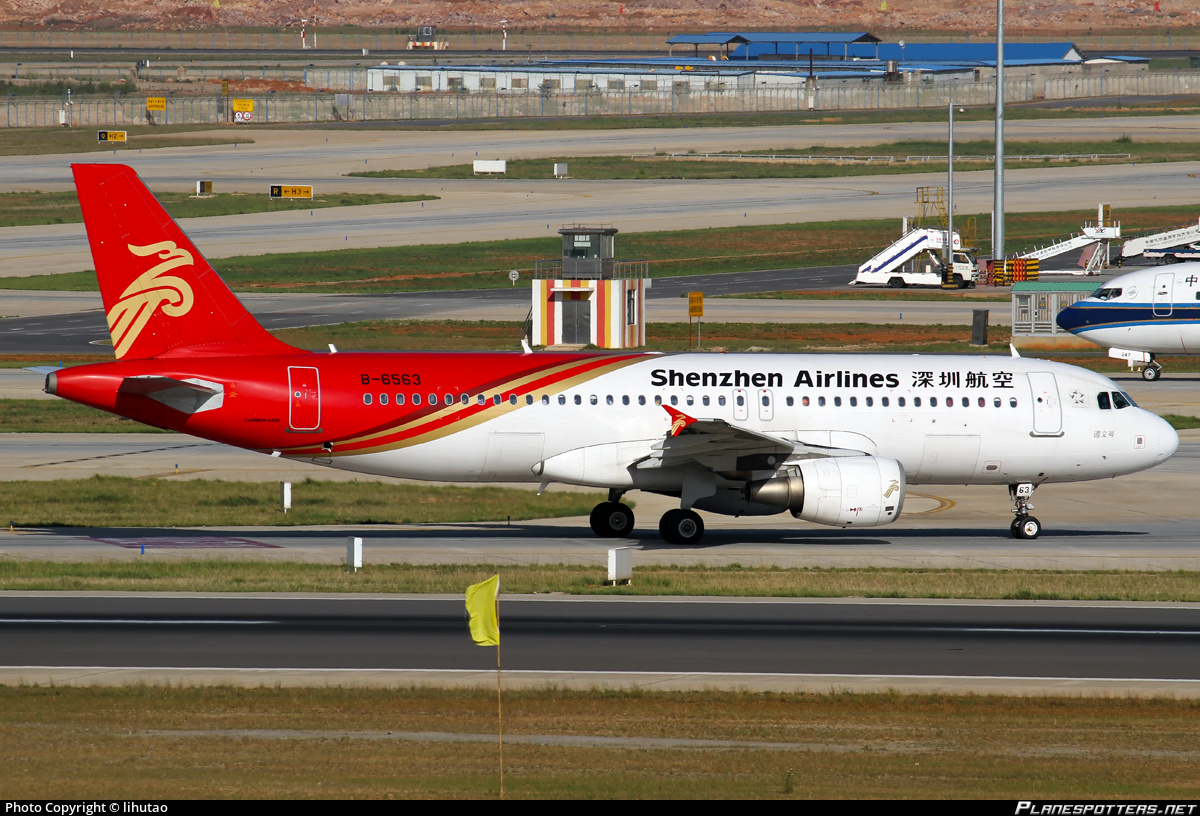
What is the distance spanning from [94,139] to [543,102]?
59.2 metres

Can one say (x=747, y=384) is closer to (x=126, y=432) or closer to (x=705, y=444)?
(x=705, y=444)

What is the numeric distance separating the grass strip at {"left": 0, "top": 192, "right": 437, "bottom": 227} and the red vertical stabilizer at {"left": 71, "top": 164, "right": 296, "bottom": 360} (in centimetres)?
7795

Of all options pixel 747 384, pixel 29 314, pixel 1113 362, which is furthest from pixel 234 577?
pixel 29 314

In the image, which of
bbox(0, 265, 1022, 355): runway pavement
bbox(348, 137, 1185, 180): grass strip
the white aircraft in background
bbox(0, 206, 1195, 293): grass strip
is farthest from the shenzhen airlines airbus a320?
bbox(348, 137, 1185, 180): grass strip

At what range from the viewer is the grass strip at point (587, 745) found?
16.1 metres

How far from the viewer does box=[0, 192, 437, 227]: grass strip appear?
111 meters

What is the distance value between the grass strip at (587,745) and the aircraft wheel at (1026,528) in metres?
15.2

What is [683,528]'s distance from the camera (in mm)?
34781

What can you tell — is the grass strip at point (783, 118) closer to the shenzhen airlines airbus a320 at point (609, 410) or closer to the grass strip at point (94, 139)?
the grass strip at point (94, 139)

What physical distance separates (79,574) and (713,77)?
16990 cm

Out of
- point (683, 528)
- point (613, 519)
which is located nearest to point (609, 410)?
point (613, 519)

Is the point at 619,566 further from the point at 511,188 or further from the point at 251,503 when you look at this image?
the point at 511,188

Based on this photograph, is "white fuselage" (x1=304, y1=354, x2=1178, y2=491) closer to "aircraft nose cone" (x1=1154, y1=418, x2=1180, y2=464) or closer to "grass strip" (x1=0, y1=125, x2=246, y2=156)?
"aircraft nose cone" (x1=1154, y1=418, x2=1180, y2=464)

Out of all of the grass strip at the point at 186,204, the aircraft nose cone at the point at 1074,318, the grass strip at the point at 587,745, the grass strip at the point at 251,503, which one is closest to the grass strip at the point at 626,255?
the grass strip at the point at 186,204
